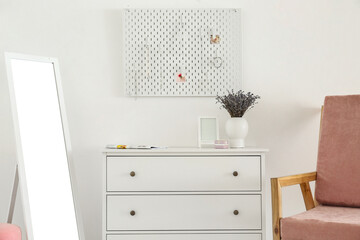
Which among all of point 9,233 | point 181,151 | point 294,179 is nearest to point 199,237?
point 181,151

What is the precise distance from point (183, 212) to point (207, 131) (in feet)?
1.73

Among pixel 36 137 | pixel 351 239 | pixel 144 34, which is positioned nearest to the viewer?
pixel 351 239

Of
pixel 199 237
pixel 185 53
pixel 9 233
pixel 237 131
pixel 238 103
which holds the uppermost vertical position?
pixel 185 53

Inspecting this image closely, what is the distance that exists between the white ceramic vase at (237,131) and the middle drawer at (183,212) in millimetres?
325

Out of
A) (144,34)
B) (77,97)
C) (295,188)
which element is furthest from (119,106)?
(295,188)

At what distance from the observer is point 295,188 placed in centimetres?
277

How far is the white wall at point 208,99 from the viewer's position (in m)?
2.76

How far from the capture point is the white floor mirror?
86.7 inches

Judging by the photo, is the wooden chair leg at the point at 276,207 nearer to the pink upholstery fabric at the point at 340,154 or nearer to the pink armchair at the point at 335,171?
the pink armchair at the point at 335,171

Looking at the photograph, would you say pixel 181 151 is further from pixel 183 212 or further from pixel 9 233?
pixel 9 233

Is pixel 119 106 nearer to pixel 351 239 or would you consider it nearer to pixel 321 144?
pixel 321 144

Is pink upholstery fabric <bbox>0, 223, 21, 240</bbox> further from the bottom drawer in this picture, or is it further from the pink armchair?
the pink armchair

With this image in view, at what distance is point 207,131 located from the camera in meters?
2.65

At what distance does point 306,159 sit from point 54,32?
1675 millimetres
